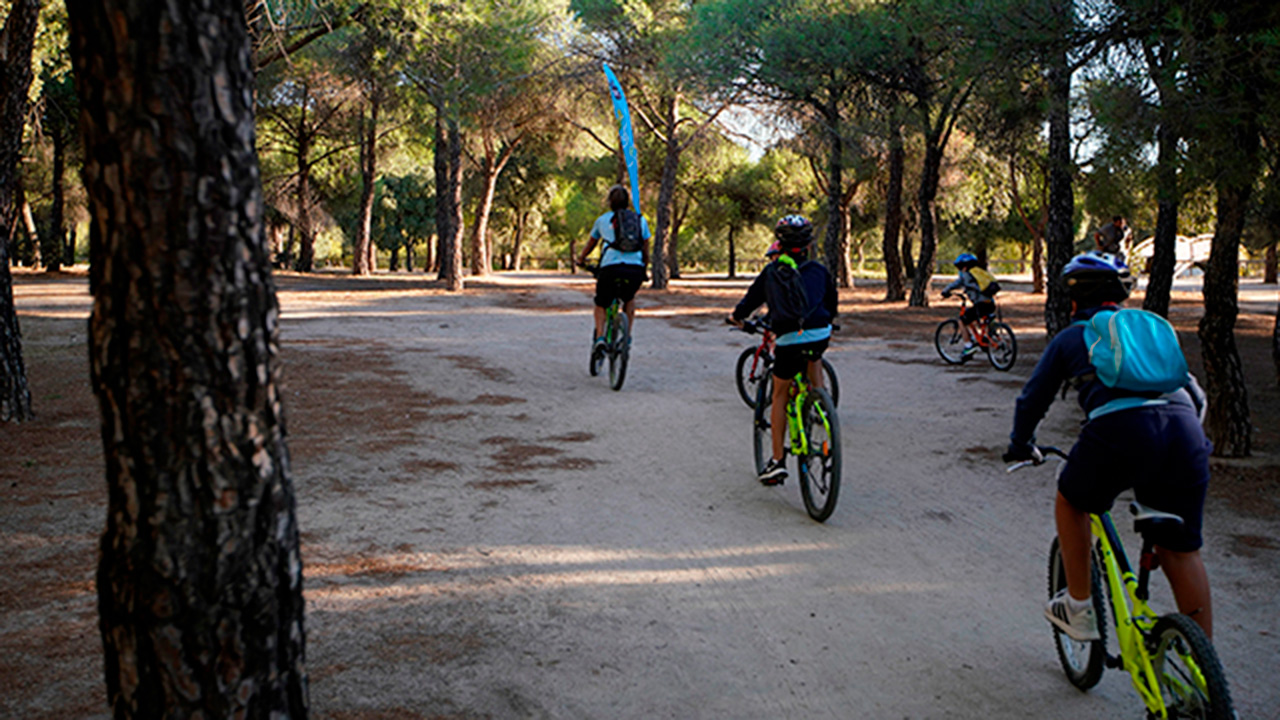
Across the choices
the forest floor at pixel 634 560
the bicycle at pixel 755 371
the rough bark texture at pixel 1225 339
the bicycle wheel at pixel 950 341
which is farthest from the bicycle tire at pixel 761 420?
the bicycle wheel at pixel 950 341

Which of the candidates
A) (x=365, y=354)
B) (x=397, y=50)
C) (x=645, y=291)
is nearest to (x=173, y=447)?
(x=365, y=354)

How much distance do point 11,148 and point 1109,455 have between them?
368 inches

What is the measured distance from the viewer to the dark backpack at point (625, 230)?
10.9m

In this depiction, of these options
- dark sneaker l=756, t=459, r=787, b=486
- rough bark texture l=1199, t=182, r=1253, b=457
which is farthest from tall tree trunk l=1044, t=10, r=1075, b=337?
dark sneaker l=756, t=459, r=787, b=486

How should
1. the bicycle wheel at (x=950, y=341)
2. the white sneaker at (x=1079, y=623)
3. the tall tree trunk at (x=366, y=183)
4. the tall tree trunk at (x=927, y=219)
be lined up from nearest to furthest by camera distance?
the white sneaker at (x=1079, y=623), the bicycle wheel at (x=950, y=341), the tall tree trunk at (x=927, y=219), the tall tree trunk at (x=366, y=183)

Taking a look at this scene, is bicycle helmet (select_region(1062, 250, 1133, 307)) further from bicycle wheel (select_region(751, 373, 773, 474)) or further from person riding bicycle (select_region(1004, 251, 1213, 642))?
bicycle wheel (select_region(751, 373, 773, 474))

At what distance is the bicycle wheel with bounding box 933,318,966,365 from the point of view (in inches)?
571

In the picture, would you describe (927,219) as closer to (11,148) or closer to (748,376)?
(748,376)

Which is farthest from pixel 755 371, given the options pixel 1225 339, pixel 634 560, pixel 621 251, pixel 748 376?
pixel 634 560

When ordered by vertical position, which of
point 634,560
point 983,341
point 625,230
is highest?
point 625,230

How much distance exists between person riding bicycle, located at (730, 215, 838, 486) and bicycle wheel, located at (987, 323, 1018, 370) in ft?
26.3

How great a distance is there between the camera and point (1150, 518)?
3207mm

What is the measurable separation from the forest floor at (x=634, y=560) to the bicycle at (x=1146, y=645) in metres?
0.41

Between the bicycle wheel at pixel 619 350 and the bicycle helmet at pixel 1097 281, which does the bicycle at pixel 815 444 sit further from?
the bicycle wheel at pixel 619 350
